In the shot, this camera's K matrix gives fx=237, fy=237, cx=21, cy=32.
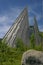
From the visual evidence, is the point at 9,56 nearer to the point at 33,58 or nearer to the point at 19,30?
the point at 33,58

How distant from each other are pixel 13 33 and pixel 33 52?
496 centimetres

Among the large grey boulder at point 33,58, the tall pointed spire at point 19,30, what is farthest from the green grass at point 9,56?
the tall pointed spire at point 19,30

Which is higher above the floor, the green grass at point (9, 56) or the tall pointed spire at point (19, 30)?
the tall pointed spire at point (19, 30)

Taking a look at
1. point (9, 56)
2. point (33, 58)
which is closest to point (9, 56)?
point (9, 56)

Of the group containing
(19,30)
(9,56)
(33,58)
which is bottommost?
(33,58)

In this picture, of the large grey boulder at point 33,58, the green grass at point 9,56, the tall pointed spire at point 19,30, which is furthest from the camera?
the tall pointed spire at point 19,30

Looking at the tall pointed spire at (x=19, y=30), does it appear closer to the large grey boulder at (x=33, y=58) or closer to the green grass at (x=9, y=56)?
the green grass at (x=9, y=56)

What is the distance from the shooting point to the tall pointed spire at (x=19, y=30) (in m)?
8.22

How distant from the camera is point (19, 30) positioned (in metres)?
8.70

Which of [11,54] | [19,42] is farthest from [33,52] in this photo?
[19,42]

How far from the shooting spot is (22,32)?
8.88 meters

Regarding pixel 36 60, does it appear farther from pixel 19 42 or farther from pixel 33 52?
pixel 19 42

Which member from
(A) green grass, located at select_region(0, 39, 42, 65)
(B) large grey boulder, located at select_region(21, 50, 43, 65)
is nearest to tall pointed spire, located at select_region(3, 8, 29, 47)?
(A) green grass, located at select_region(0, 39, 42, 65)

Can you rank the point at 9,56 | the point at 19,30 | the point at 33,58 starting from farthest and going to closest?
the point at 19,30 → the point at 9,56 → the point at 33,58
